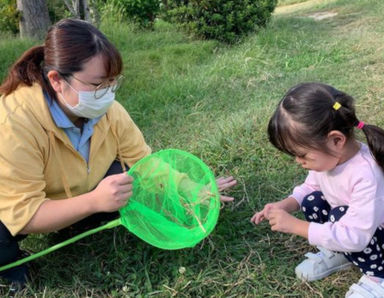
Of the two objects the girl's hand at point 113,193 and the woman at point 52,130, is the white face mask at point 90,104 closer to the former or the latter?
the woman at point 52,130

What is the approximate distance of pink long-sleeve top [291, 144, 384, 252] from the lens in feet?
4.79

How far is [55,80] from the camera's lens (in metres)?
1.68

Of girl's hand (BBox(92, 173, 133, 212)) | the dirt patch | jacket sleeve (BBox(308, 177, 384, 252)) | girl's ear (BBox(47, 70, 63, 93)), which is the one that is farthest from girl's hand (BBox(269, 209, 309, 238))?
the dirt patch

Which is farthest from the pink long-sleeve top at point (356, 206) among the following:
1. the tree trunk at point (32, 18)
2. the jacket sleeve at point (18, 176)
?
the tree trunk at point (32, 18)

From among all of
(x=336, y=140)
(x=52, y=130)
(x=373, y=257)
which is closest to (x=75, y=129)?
(x=52, y=130)

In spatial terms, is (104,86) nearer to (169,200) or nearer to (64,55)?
(64,55)

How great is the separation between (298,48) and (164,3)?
7.53ft

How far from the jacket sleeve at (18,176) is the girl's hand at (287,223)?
0.86m

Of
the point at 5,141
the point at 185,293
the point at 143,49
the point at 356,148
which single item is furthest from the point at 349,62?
the point at 5,141

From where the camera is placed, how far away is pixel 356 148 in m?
1.54

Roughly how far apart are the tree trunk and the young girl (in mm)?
5440

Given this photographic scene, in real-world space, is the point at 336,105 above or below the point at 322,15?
above

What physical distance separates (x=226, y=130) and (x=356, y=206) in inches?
57.6

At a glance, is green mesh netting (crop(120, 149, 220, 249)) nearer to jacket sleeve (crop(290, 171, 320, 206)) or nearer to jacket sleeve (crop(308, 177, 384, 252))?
jacket sleeve (crop(290, 171, 320, 206))
